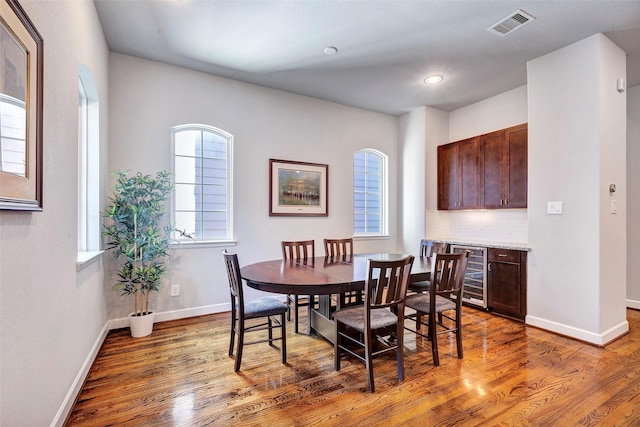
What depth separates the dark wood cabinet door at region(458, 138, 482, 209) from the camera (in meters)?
4.31


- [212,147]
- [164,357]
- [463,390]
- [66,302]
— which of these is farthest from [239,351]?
[212,147]

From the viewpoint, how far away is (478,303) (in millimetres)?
3969

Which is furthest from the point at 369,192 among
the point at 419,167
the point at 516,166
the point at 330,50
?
the point at 330,50

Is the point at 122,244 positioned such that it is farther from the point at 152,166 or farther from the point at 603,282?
the point at 603,282

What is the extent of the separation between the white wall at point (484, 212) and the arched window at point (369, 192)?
787 millimetres

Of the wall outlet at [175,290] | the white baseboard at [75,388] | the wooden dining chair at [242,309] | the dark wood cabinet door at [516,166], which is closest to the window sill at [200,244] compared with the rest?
the wall outlet at [175,290]

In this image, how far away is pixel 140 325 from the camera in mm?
3088

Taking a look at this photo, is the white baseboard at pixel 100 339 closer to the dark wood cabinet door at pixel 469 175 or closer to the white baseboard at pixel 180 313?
the white baseboard at pixel 180 313

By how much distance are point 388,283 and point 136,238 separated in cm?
242

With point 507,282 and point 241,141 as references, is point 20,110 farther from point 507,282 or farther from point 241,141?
point 507,282

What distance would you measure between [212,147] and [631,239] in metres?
5.51

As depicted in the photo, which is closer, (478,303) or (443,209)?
(478,303)

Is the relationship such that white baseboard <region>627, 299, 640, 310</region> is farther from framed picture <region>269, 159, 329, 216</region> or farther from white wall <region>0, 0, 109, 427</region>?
A: white wall <region>0, 0, 109, 427</region>

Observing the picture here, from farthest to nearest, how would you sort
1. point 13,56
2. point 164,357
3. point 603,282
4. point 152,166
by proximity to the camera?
point 152,166 < point 603,282 < point 164,357 < point 13,56
